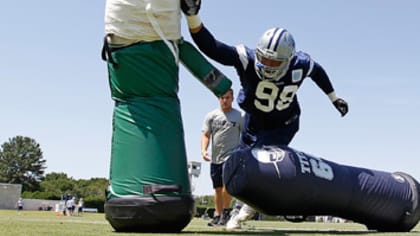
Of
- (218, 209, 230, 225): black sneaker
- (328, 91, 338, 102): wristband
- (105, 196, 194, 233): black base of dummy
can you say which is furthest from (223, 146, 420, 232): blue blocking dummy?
(218, 209, 230, 225): black sneaker

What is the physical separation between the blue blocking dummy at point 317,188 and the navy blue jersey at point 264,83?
646mm

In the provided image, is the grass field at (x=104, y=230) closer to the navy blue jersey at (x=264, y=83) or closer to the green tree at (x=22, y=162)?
the navy blue jersey at (x=264, y=83)

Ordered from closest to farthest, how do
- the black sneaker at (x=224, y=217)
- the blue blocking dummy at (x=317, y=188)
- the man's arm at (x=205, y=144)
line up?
the blue blocking dummy at (x=317, y=188)
the black sneaker at (x=224, y=217)
the man's arm at (x=205, y=144)

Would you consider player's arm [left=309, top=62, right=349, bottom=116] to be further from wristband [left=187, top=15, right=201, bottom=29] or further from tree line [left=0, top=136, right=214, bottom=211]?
tree line [left=0, top=136, right=214, bottom=211]

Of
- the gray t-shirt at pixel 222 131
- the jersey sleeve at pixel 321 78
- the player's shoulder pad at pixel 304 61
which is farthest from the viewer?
the gray t-shirt at pixel 222 131

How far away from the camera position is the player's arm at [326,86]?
212 inches

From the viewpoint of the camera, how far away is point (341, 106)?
5.64m

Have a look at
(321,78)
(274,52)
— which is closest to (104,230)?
(274,52)

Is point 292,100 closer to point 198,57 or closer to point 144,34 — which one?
point 198,57

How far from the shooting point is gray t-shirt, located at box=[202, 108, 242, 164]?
284 inches

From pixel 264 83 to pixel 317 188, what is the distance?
1.03 metres

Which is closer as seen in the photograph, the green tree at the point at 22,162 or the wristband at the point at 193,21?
the wristband at the point at 193,21

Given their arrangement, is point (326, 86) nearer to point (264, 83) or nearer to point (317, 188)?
point (264, 83)

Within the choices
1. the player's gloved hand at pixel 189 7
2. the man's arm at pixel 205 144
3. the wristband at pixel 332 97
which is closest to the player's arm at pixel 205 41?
the player's gloved hand at pixel 189 7
